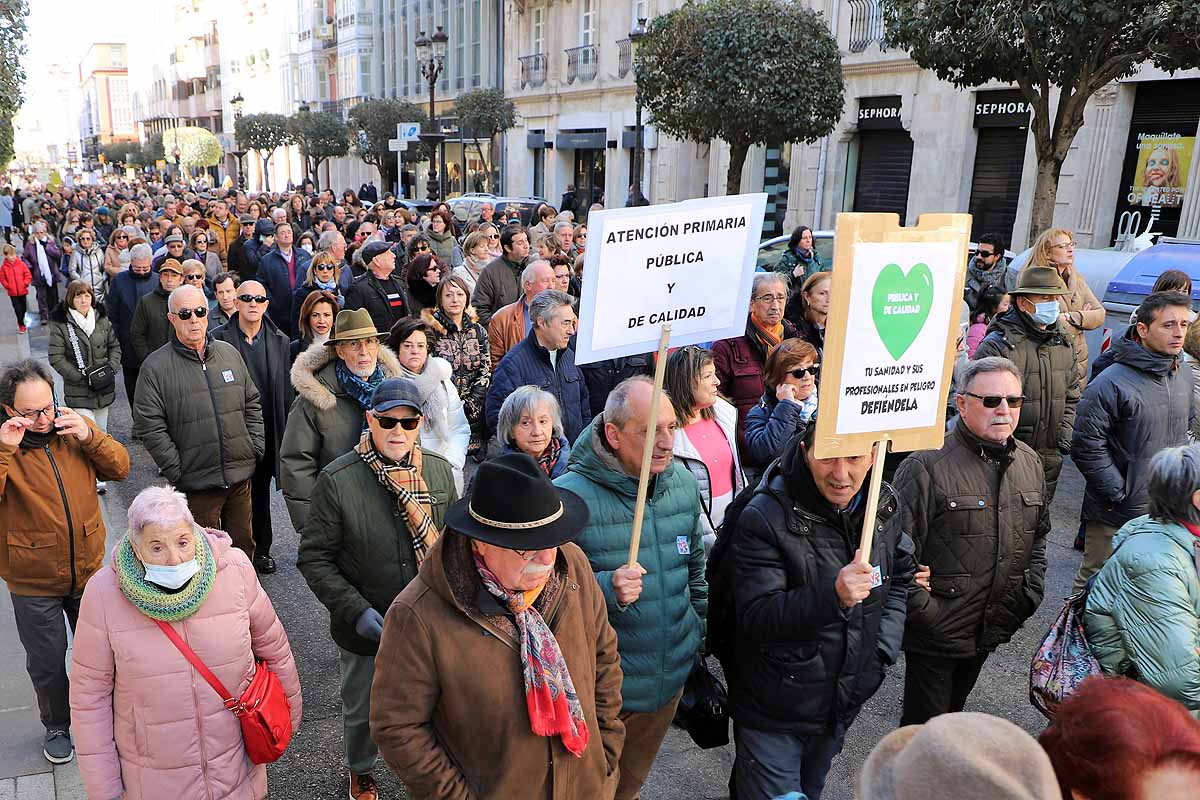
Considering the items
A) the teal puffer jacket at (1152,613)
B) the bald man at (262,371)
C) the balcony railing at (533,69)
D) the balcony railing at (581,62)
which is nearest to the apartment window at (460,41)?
the balcony railing at (533,69)

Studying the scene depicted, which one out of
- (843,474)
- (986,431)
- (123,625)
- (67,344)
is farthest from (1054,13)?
(123,625)

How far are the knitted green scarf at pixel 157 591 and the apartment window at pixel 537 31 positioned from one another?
37171 millimetres

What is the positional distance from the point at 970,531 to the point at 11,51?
1518cm

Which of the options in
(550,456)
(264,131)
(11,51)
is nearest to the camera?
(550,456)

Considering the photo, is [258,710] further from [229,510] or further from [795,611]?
[229,510]

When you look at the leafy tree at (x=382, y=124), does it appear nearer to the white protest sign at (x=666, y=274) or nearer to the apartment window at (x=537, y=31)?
the apartment window at (x=537, y=31)

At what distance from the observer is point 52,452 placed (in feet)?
13.0

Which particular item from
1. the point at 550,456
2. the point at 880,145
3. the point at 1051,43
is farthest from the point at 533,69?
the point at 550,456

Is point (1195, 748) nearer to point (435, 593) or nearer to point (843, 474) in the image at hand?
point (843, 474)

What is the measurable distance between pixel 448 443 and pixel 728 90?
1323cm

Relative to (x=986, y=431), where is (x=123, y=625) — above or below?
below

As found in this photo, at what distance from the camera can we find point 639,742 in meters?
3.44

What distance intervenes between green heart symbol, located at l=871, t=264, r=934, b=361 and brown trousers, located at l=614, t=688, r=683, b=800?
4.93 feet

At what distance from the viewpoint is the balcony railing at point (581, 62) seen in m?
33.9
